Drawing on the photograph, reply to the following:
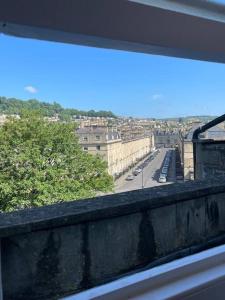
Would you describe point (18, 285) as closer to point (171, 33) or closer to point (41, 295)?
point (41, 295)

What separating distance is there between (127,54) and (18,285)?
711mm

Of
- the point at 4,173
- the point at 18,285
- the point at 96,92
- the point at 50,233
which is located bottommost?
the point at 4,173

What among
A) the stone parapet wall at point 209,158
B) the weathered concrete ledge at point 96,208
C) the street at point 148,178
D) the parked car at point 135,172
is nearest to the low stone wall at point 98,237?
the weathered concrete ledge at point 96,208

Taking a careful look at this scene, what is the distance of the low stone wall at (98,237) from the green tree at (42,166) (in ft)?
28.7

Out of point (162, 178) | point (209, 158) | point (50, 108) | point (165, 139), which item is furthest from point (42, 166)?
point (162, 178)

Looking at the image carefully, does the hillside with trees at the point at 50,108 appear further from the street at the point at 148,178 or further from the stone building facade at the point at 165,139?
the stone building facade at the point at 165,139

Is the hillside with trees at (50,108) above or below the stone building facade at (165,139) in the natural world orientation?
above

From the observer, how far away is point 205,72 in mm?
1309

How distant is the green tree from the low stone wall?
8755 mm

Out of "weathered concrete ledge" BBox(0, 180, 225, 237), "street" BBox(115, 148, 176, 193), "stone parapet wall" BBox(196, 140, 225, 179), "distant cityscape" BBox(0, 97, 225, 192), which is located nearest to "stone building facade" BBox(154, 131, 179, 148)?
"distant cityscape" BBox(0, 97, 225, 192)

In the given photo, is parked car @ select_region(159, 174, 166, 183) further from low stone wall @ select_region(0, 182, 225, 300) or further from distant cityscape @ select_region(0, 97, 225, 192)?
low stone wall @ select_region(0, 182, 225, 300)

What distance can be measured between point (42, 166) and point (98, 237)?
415 inches

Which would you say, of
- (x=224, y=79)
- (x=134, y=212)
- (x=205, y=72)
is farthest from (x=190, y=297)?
(x=224, y=79)

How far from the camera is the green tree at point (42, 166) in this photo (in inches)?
422
